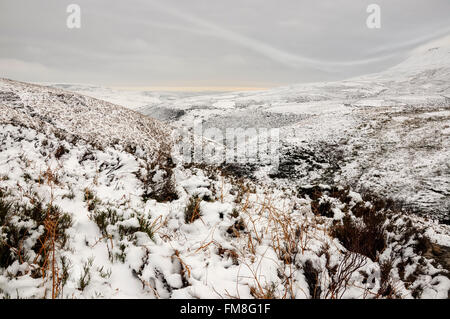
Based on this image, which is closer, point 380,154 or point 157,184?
point 157,184

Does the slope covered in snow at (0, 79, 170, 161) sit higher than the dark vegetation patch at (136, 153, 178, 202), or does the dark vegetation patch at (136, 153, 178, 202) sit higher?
the slope covered in snow at (0, 79, 170, 161)

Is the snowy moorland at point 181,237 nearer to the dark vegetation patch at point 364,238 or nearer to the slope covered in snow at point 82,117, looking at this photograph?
the dark vegetation patch at point 364,238

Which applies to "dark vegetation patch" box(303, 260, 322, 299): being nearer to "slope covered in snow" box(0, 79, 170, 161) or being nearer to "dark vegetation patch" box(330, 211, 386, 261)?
"dark vegetation patch" box(330, 211, 386, 261)

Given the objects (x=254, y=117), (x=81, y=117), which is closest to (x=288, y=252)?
(x=81, y=117)

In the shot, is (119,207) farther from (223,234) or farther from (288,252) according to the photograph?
(288,252)

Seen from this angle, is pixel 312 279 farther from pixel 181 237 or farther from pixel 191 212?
pixel 191 212

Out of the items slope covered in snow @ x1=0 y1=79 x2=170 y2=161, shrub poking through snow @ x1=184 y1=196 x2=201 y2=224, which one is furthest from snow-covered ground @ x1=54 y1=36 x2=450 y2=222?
slope covered in snow @ x1=0 y1=79 x2=170 y2=161

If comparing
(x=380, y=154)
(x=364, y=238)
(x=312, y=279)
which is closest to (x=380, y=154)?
(x=380, y=154)

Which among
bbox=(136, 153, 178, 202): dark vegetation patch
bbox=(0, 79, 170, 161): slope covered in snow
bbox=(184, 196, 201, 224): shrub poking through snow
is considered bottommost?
bbox=(184, 196, 201, 224): shrub poking through snow

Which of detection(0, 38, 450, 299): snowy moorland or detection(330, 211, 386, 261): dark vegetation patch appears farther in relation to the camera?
detection(330, 211, 386, 261): dark vegetation patch

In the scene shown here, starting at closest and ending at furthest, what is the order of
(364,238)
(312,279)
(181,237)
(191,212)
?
(312,279), (181,237), (364,238), (191,212)

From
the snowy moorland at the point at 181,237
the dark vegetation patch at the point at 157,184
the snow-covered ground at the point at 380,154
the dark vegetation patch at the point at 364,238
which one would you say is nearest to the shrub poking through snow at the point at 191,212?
the snowy moorland at the point at 181,237

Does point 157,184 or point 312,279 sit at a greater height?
point 157,184

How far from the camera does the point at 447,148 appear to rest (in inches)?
408
